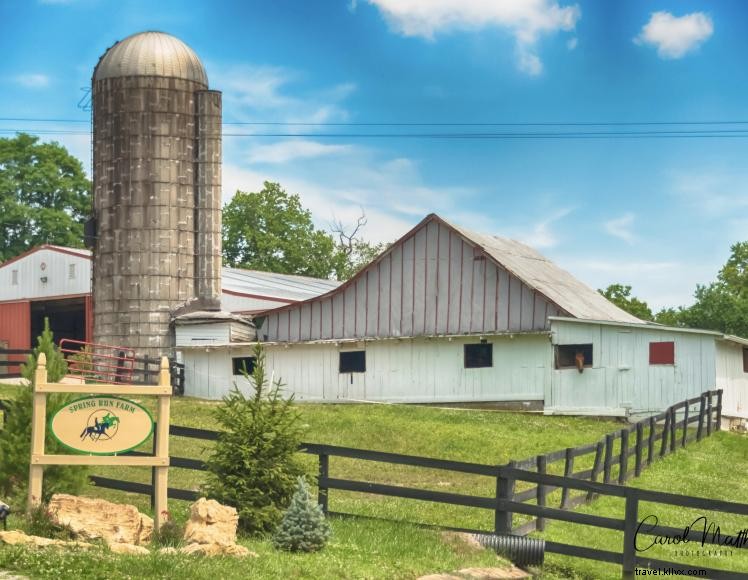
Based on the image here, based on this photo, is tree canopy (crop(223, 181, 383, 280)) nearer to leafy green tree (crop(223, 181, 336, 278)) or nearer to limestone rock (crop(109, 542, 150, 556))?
leafy green tree (crop(223, 181, 336, 278))

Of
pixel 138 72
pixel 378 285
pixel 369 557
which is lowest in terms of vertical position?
pixel 369 557

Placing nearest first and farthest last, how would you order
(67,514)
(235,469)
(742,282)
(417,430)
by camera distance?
(67,514) → (235,469) → (417,430) → (742,282)

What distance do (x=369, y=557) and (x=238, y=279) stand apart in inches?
1637

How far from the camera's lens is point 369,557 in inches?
549

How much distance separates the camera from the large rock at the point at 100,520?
1355 centimetres

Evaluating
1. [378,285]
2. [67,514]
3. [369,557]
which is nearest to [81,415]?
[67,514]

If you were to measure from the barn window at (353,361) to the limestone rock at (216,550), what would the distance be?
87.1 feet

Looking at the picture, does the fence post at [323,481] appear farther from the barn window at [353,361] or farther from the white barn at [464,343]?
the barn window at [353,361]

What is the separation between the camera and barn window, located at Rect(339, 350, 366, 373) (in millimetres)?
39906

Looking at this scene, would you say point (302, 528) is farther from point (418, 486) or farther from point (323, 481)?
point (418, 486)

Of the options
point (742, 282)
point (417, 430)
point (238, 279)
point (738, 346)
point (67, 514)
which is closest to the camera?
point (67, 514)

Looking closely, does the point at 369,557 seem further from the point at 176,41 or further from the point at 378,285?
the point at 176,41
